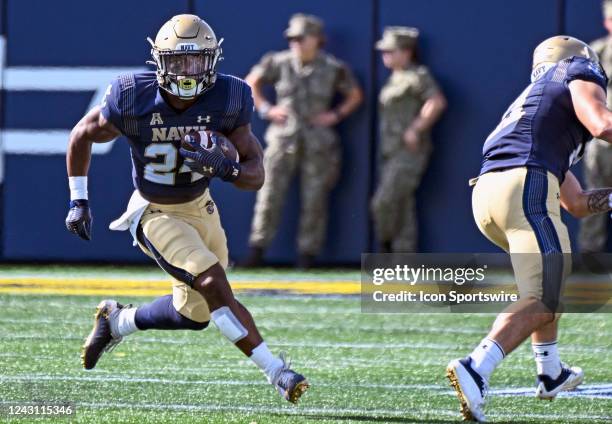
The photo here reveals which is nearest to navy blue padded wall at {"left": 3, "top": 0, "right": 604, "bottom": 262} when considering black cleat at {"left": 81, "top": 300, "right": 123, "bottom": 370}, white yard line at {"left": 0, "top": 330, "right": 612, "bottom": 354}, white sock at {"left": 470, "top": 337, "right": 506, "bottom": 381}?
white yard line at {"left": 0, "top": 330, "right": 612, "bottom": 354}

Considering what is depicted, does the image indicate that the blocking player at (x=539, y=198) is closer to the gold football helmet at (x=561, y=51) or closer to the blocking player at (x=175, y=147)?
the gold football helmet at (x=561, y=51)

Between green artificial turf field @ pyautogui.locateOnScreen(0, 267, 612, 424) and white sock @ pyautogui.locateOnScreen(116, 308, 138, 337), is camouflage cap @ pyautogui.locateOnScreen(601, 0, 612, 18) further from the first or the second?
white sock @ pyautogui.locateOnScreen(116, 308, 138, 337)

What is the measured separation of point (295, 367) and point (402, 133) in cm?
409

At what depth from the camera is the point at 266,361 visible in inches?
181

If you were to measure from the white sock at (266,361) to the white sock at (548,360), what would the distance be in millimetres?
900

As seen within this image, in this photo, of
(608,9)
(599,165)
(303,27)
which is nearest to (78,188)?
(303,27)

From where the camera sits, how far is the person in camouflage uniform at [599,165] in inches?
353

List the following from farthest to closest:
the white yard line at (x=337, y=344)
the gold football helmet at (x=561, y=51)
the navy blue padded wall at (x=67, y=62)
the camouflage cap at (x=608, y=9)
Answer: the navy blue padded wall at (x=67, y=62) < the camouflage cap at (x=608, y=9) < the white yard line at (x=337, y=344) < the gold football helmet at (x=561, y=51)

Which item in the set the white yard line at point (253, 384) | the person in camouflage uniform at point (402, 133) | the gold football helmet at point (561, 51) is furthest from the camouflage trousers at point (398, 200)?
the gold football helmet at point (561, 51)

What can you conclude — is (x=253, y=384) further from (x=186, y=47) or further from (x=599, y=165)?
(x=599, y=165)

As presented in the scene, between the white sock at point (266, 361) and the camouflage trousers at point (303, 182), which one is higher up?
the white sock at point (266, 361)

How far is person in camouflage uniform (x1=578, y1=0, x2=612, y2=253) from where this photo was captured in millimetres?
8977

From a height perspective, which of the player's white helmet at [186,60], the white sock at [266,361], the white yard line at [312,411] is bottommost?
the white yard line at [312,411]

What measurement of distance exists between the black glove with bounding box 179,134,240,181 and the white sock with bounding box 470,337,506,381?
3.35 ft
